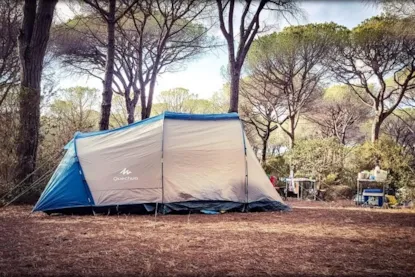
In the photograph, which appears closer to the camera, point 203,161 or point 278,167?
point 203,161

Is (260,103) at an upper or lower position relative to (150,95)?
upper

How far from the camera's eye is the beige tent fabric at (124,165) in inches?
205

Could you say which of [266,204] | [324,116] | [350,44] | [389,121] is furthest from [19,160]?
[389,121]

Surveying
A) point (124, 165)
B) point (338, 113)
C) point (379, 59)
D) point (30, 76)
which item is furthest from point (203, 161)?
point (338, 113)

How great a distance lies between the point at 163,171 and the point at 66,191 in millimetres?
1390

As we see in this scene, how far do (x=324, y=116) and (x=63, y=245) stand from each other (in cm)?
2024

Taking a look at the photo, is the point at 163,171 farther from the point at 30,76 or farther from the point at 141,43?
the point at 141,43

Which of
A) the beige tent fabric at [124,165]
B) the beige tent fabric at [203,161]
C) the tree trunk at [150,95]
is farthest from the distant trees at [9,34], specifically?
the beige tent fabric at [203,161]

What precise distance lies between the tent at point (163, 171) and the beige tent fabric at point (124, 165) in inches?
0.5

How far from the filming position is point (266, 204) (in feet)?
18.8

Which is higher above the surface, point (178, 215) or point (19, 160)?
point (19, 160)

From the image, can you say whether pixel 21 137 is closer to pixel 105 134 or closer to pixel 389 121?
pixel 105 134

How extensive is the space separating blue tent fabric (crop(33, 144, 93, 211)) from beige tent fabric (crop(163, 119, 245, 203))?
119 centimetres

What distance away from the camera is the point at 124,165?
530 cm
